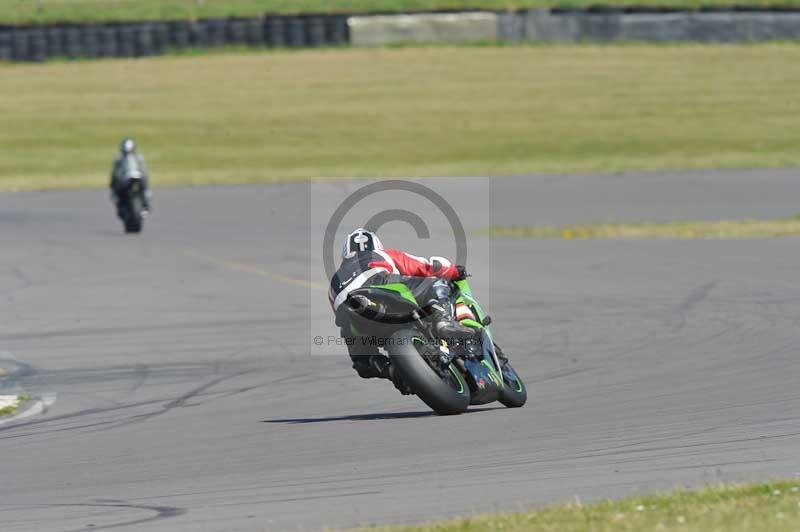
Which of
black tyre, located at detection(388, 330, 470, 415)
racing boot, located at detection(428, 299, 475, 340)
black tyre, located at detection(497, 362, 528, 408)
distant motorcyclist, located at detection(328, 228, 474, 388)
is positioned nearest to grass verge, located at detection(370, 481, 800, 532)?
black tyre, located at detection(388, 330, 470, 415)

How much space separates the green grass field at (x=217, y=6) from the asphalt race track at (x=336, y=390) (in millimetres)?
25781

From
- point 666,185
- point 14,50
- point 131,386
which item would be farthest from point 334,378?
point 14,50

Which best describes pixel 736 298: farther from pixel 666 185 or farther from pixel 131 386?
pixel 666 185

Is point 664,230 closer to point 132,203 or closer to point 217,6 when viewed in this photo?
point 132,203

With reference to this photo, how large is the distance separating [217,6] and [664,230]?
29886 mm

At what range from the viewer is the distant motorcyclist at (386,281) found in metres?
10.5

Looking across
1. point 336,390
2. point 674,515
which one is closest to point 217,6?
point 336,390

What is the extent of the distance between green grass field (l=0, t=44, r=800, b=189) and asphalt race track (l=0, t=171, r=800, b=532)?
15688 mm

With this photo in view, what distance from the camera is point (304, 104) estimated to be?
4691 cm

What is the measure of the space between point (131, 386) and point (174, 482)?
425 centimetres

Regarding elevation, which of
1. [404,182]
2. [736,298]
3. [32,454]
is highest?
[32,454]

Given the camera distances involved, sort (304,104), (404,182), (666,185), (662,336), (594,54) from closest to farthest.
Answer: (662,336) < (666,185) < (404,182) < (304,104) < (594,54)

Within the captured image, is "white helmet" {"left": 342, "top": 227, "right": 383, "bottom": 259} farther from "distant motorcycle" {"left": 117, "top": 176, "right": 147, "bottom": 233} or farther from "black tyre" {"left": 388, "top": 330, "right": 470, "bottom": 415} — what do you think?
"distant motorcycle" {"left": 117, "top": 176, "right": 147, "bottom": 233}

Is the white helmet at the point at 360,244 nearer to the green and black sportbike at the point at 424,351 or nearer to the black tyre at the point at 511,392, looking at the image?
the green and black sportbike at the point at 424,351
